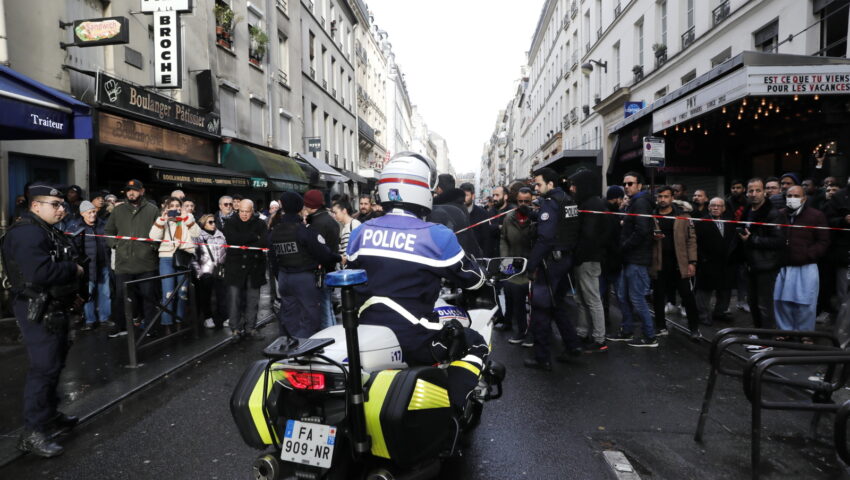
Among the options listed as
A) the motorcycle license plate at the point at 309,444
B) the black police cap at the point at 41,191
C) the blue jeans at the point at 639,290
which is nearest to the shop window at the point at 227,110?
the black police cap at the point at 41,191

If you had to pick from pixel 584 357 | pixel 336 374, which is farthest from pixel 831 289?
pixel 336 374

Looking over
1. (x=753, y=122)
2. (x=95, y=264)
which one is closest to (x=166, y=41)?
(x=95, y=264)

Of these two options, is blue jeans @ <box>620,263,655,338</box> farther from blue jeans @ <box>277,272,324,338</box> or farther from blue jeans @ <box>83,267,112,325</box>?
blue jeans @ <box>83,267,112,325</box>

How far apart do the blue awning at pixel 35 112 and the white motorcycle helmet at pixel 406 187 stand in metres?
5.57

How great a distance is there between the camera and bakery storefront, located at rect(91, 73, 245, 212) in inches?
432

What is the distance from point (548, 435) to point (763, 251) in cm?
410

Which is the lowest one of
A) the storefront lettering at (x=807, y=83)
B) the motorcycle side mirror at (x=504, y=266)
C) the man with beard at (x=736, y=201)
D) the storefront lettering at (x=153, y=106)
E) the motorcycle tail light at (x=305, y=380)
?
the motorcycle tail light at (x=305, y=380)

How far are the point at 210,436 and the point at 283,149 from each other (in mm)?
18243

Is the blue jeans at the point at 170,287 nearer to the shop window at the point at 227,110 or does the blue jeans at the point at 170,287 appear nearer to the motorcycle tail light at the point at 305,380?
the motorcycle tail light at the point at 305,380

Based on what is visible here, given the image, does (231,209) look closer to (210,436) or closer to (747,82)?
(210,436)

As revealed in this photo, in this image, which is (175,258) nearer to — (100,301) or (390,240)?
(100,301)

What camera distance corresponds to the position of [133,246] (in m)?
7.20

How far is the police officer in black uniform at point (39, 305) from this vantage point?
12.5ft

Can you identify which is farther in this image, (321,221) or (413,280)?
(321,221)
